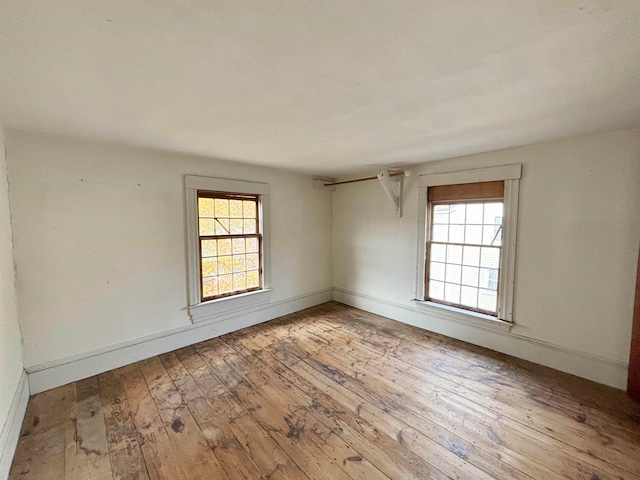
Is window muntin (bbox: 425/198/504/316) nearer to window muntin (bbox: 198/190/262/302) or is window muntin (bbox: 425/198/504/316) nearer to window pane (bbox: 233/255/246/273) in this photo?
window muntin (bbox: 198/190/262/302)

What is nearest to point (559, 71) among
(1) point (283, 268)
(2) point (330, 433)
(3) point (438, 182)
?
(3) point (438, 182)

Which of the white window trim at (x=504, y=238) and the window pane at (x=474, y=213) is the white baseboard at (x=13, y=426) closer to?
the white window trim at (x=504, y=238)

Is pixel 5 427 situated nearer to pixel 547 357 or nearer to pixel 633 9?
pixel 633 9

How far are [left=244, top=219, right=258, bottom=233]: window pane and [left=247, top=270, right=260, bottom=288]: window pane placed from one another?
59cm

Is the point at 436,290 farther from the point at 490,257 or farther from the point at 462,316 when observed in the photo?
the point at 490,257

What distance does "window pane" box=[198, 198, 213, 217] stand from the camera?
3293mm

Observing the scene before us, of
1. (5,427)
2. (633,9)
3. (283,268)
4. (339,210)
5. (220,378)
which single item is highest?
(633,9)

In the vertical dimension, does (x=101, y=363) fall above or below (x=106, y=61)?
below

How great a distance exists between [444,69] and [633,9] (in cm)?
62

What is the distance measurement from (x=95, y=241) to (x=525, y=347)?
178 inches

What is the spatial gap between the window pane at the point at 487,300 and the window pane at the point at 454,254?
0.44 m

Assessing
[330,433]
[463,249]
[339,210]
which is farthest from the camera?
[339,210]

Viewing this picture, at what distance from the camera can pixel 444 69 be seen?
52.3 inches

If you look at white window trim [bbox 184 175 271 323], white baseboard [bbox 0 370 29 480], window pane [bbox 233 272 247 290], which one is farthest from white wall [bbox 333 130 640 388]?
white baseboard [bbox 0 370 29 480]
